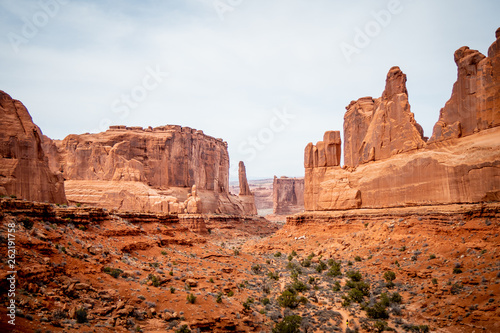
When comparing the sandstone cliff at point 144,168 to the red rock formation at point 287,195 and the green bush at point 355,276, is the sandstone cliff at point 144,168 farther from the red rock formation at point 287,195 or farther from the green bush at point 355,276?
the red rock formation at point 287,195

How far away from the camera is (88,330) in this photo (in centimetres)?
1243

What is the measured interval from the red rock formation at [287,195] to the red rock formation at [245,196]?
1118 inches

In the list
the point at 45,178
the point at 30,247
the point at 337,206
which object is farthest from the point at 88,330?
the point at 337,206

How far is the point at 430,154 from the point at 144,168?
5054cm

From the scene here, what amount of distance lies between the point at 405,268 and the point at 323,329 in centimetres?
765

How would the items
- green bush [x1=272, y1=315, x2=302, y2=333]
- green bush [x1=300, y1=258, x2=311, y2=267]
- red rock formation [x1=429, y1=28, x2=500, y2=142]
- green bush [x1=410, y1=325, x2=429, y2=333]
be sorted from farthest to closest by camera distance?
1. green bush [x1=300, y1=258, x2=311, y2=267]
2. red rock formation [x1=429, y1=28, x2=500, y2=142]
3. green bush [x1=272, y1=315, x2=302, y2=333]
4. green bush [x1=410, y1=325, x2=429, y2=333]

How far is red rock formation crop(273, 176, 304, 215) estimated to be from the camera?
407ft

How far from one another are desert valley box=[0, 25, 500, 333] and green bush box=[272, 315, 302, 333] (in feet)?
0.34

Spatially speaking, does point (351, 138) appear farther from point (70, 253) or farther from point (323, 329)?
point (70, 253)

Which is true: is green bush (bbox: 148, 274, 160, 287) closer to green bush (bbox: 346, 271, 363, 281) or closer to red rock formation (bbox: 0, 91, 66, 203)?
red rock formation (bbox: 0, 91, 66, 203)

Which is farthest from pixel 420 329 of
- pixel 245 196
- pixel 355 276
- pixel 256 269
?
pixel 245 196

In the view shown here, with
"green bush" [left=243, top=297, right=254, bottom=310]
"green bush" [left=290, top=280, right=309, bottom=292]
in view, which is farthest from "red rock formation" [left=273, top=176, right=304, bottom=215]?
"green bush" [left=243, top=297, right=254, bottom=310]

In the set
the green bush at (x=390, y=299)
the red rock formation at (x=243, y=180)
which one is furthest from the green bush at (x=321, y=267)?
the red rock formation at (x=243, y=180)

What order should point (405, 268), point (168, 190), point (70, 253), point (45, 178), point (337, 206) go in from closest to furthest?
1. point (70, 253)
2. point (405, 268)
3. point (45, 178)
4. point (337, 206)
5. point (168, 190)
